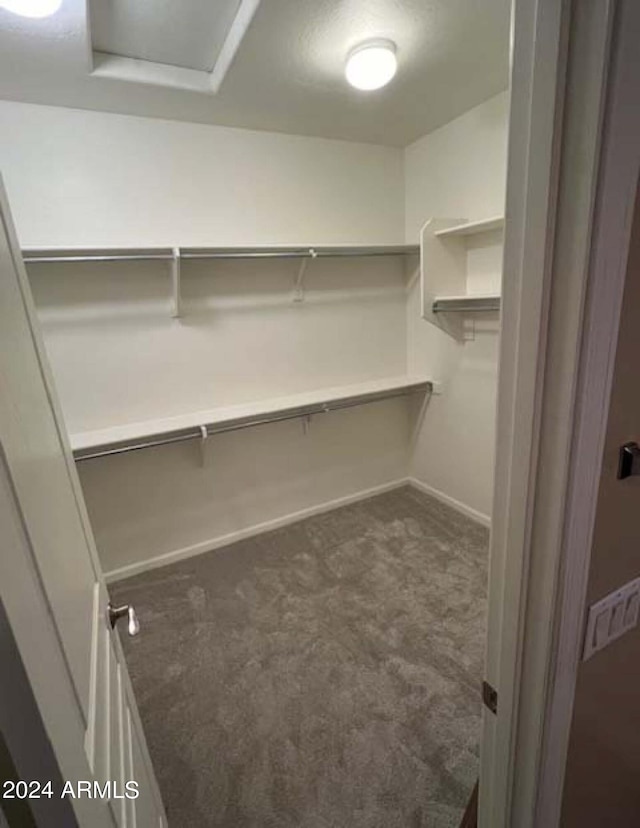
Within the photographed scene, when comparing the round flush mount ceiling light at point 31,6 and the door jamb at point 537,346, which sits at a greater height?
the round flush mount ceiling light at point 31,6

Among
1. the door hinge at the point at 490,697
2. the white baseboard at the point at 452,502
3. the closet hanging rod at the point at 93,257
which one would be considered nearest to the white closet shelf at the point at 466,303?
the white baseboard at the point at 452,502

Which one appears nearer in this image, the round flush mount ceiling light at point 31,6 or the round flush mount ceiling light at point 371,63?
the round flush mount ceiling light at point 31,6

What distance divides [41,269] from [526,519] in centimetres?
232

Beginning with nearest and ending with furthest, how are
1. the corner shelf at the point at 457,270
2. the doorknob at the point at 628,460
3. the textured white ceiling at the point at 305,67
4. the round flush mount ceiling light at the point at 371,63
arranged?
the doorknob at the point at 628,460
the textured white ceiling at the point at 305,67
the round flush mount ceiling light at the point at 371,63
the corner shelf at the point at 457,270

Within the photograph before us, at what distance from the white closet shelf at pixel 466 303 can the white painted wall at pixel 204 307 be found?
1.65 ft

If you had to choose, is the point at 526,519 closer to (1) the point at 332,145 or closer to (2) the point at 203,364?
(2) the point at 203,364

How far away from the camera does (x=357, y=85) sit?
1686 millimetres

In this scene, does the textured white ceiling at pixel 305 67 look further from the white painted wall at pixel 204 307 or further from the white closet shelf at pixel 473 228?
the white closet shelf at pixel 473 228

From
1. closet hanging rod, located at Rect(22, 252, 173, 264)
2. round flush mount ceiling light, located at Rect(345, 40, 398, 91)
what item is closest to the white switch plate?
round flush mount ceiling light, located at Rect(345, 40, 398, 91)

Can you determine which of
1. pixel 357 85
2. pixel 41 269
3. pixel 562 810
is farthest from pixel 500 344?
pixel 41 269

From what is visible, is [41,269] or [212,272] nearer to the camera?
[41,269]

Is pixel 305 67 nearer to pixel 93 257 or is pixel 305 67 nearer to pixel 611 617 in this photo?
pixel 93 257

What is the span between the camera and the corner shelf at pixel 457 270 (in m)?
2.39

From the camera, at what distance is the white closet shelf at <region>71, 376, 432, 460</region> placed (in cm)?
207
